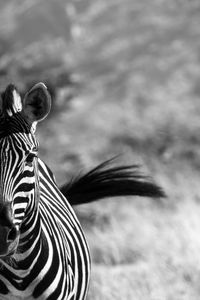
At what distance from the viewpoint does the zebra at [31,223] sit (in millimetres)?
3242

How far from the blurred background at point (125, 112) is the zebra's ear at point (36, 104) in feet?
11.0

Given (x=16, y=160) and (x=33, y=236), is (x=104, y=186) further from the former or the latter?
(x=16, y=160)

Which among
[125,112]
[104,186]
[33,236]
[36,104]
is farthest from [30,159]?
[125,112]

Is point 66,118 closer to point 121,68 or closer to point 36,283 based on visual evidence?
point 121,68

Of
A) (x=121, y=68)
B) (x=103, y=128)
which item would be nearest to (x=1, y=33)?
(x=121, y=68)

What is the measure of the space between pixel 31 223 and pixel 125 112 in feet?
24.2

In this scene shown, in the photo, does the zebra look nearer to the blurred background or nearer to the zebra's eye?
the zebra's eye

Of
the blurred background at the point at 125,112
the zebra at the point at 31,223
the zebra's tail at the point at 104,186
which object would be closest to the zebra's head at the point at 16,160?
the zebra at the point at 31,223

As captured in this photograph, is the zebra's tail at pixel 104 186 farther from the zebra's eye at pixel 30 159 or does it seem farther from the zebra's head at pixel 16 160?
the zebra's eye at pixel 30 159

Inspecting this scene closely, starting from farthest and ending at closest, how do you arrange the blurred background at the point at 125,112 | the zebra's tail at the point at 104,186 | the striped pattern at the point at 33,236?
the blurred background at the point at 125,112
the zebra's tail at the point at 104,186
the striped pattern at the point at 33,236

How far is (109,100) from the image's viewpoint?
37.4ft

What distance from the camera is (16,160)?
3277 millimetres

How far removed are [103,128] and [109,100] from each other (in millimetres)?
1232

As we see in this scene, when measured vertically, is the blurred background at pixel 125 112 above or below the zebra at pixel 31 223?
above
